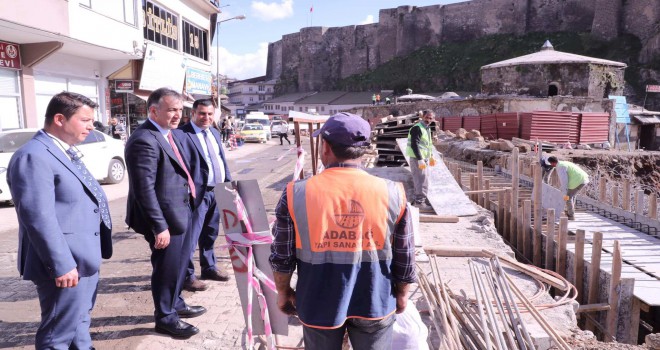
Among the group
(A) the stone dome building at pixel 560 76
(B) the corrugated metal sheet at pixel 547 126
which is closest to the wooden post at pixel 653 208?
(B) the corrugated metal sheet at pixel 547 126

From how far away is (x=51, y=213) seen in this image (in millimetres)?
2475

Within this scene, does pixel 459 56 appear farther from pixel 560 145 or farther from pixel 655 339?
pixel 655 339


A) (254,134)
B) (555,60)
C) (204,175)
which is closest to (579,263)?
(204,175)

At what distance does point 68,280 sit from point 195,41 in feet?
74.4

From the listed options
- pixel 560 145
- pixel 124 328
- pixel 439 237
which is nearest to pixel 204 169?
Answer: pixel 124 328

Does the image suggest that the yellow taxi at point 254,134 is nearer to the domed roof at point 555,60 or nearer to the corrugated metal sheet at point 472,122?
the corrugated metal sheet at point 472,122

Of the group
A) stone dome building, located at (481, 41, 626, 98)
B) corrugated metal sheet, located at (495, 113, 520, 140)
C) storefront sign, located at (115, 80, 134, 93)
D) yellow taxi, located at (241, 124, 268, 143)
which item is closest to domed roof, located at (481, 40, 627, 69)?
stone dome building, located at (481, 41, 626, 98)

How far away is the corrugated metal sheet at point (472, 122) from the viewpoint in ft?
81.6

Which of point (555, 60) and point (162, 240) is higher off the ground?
point (555, 60)

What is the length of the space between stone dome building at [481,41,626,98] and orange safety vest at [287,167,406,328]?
30.6 m

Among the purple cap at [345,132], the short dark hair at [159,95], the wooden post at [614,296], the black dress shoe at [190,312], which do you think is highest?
the short dark hair at [159,95]

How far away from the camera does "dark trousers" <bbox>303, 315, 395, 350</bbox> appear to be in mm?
2156

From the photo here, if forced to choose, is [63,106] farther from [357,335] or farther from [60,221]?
[357,335]

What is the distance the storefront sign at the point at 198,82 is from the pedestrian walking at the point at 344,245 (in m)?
21.1
